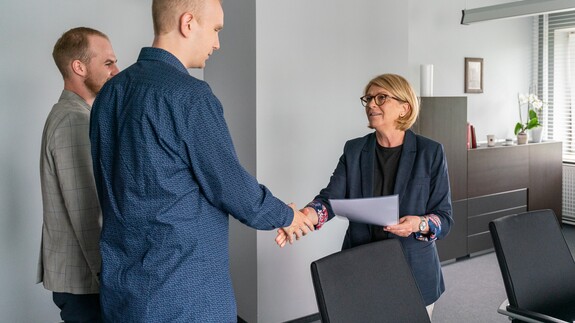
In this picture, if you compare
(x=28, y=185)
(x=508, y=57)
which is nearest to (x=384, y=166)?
(x=28, y=185)

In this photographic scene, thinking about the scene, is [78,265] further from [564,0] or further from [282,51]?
[564,0]

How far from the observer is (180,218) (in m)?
1.48

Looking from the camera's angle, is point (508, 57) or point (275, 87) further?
point (508, 57)

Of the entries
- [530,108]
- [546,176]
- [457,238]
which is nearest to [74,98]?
[457,238]

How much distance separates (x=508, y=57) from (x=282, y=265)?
4.14 m

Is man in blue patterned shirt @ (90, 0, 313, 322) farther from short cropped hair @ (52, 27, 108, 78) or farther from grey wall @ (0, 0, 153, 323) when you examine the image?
grey wall @ (0, 0, 153, 323)

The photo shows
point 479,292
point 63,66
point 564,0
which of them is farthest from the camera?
point 479,292

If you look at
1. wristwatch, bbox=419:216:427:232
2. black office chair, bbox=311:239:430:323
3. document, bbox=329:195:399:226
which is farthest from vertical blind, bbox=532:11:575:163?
black office chair, bbox=311:239:430:323

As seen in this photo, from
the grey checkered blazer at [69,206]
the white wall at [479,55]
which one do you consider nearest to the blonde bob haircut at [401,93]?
the grey checkered blazer at [69,206]

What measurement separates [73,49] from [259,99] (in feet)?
4.24

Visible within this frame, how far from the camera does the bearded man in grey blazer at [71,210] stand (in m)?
1.96

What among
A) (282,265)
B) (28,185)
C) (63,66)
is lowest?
(282,265)

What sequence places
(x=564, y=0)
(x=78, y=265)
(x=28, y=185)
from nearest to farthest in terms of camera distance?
1. (x=78, y=265)
2. (x=28, y=185)
3. (x=564, y=0)

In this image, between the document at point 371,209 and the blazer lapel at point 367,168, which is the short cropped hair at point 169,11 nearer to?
the document at point 371,209
